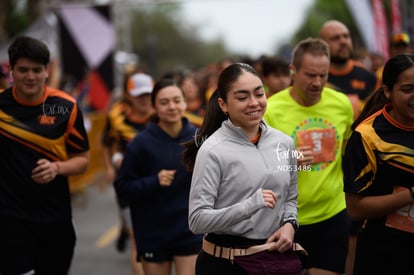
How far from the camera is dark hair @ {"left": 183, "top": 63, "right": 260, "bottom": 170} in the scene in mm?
4148

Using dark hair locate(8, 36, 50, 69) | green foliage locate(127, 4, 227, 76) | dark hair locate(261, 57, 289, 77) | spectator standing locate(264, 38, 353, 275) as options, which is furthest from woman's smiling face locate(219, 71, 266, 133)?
green foliage locate(127, 4, 227, 76)

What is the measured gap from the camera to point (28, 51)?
545 cm

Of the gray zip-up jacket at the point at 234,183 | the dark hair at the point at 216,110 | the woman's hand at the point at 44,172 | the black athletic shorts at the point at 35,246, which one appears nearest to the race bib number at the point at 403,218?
the gray zip-up jacket at the point at 234,183

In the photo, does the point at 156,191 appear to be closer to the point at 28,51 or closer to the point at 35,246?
the point at 35,246

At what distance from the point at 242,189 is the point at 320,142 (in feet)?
5.70

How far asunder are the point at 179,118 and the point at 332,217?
145cm

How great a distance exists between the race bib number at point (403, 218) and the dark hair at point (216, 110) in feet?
3.49

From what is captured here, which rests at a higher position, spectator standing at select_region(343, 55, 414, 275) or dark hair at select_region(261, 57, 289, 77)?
dark hair at select_region(261, 57, 289, 77)

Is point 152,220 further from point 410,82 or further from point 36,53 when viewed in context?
point 410,82

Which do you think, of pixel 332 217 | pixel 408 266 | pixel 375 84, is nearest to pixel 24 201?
pixel 332 217

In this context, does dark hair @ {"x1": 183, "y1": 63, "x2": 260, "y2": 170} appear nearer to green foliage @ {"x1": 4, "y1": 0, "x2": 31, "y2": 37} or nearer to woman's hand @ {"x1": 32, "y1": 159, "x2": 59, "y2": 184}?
woman's hand @ {"x1": 32, "y1": 159, "x2": 59, "y2": 184}

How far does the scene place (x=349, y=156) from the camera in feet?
13.5

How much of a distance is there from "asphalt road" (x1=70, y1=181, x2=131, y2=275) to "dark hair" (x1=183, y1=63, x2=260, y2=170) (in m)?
4.40

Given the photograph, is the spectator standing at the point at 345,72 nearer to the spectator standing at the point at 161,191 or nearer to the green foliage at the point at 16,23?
the spectator standing at the point at 161,191
